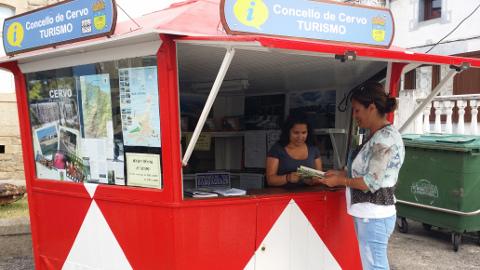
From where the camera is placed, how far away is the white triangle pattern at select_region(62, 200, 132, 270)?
3053 millimetres

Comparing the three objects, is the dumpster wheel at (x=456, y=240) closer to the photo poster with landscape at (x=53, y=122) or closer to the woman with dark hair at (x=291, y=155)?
the woman with dark hair at (x=291, y=155)

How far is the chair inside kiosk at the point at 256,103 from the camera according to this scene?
3.34m

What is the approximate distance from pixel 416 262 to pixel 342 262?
201 centimetres

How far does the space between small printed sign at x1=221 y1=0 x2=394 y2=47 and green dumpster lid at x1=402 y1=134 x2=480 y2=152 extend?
296 centimetres

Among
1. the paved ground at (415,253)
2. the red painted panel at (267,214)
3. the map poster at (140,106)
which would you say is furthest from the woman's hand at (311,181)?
the paved ground at (415,253)

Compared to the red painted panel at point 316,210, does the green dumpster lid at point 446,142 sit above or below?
above

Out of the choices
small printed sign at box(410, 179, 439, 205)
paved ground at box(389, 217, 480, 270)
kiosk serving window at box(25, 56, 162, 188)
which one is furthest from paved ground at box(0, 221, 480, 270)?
kiosk serving window at box(25, 56, 162, 188)

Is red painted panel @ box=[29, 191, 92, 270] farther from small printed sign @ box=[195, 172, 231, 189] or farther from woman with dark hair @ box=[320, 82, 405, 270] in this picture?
woman with dark hair @ box=[320, 82, 405, 270]

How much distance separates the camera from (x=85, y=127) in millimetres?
3166

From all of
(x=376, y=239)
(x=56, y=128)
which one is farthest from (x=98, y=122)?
(x=376, y=239)

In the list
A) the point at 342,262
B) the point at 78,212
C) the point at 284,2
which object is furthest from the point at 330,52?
the point at 78,212

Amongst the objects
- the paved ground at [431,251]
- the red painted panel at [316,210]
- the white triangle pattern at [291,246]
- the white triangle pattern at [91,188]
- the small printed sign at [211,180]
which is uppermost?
the white triangle pattern at [91,188]

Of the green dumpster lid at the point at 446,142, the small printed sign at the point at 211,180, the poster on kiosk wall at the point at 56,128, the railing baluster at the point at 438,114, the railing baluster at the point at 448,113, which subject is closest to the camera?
the poster on kiosk wall at the point at 56,128

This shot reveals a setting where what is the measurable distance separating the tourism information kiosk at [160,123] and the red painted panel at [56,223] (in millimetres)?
14
